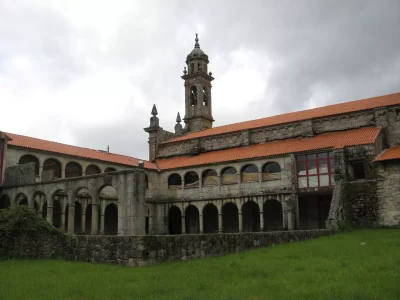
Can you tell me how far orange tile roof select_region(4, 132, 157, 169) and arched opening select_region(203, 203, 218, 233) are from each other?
21.2 ft

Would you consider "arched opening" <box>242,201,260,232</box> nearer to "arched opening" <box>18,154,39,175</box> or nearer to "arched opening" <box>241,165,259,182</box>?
"arched opening" <box>241,165,259,182</box>

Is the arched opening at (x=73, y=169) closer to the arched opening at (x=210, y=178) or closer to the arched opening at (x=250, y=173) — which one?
the arched opening at (x=210, y=178)

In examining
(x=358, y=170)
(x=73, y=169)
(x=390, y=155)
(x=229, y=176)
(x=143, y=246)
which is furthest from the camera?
(x=73, y=169)

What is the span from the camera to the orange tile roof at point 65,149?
3422 centimetres

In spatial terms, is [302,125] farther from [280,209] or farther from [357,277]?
[357,277]

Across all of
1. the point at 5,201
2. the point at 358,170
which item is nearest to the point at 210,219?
the point at 358,170

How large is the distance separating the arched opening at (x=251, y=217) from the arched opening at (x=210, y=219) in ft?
9.73

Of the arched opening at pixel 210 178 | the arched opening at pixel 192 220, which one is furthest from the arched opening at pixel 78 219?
the arched opening at pixel 210 178

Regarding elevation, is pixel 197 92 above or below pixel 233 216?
above

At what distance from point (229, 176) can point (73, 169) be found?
13174mm

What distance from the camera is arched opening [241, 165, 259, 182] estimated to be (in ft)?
114

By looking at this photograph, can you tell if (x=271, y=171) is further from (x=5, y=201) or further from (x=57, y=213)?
(x=5, y=201)

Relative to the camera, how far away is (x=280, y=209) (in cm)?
3488

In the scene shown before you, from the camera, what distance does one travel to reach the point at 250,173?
3519 cm
